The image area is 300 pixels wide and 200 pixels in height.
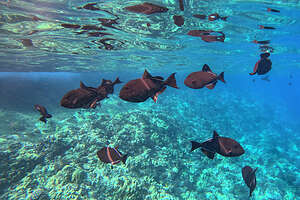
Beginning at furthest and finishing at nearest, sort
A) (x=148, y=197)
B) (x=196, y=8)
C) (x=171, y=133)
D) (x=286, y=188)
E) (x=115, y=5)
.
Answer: (x=171, y=133) → (x=286, y=188) → (x=196, y=8) → (x=115, y=5) → (x=148, y=197)

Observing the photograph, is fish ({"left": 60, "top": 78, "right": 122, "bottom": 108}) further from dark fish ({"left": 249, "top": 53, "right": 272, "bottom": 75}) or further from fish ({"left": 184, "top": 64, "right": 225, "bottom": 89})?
dark fish ({"left": 249, "top": 53, "right": 272, "bottom": 75})

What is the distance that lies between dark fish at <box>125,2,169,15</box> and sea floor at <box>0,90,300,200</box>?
8.78m

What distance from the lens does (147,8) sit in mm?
9328

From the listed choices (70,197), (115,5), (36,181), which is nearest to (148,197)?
(70,197)

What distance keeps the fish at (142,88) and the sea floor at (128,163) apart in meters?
7.08

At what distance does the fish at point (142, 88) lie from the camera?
8.59 feet

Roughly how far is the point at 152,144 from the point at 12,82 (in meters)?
30.7

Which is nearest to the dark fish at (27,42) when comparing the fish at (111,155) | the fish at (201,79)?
the fish at (111,155)

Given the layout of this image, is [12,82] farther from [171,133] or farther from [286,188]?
[286,188]

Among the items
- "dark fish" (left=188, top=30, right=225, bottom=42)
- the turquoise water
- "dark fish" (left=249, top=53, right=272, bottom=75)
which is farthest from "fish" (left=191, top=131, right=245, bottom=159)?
"dark fish" (left=188, top=30, right=225, bottom=42)

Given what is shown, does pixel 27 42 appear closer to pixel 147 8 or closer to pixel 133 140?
pixel 147 8

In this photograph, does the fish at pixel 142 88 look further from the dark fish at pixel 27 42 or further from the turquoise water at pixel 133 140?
the dark fish at pixel 27 42

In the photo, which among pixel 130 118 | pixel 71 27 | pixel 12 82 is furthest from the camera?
pixel 12 82

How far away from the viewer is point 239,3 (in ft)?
29.8
